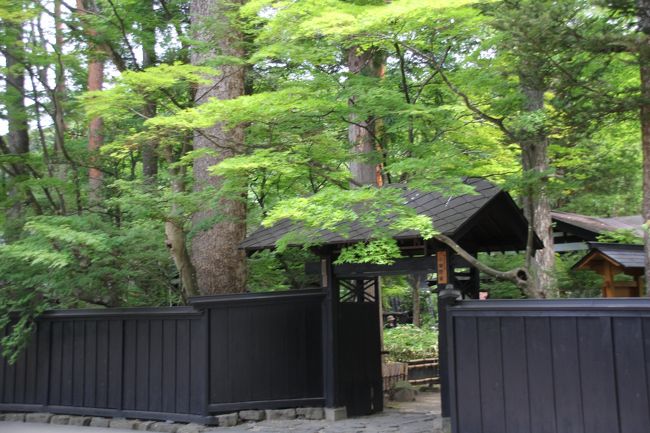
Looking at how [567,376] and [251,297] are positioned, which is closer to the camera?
[567,376]

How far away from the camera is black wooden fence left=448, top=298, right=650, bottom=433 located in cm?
732

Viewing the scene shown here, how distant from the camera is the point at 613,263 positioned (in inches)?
507

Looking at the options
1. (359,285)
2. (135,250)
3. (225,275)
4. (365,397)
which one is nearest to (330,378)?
(365,397)

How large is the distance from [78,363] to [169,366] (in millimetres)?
2303

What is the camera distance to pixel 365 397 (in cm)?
1257

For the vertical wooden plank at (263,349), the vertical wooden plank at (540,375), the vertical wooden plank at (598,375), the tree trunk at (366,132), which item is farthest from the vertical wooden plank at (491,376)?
the tree trunk at (366,132)

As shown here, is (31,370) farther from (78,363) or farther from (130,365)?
(130,365)

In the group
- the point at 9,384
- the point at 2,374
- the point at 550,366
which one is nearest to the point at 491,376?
the point at 550,366

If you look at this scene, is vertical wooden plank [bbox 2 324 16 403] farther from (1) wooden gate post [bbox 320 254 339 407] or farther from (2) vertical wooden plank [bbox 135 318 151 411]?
(1) wooden gate post [bbox 320 254 339 407]

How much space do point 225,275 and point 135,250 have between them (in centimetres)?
194

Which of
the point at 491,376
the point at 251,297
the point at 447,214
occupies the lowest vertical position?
the point at 491,376

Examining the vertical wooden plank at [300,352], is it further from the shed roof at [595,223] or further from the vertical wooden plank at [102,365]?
the shed roof at [595,223]

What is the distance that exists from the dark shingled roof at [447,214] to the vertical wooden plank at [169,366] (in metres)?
2.08

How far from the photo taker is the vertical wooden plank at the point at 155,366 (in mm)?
12148
